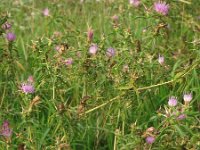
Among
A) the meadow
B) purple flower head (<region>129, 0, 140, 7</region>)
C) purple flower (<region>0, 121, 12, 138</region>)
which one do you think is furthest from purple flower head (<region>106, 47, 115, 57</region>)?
purple flower head (<region>129, 0, 140, 7</region>)

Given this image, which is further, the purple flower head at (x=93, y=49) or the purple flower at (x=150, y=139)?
the purple flower head at (x=93, y=49)

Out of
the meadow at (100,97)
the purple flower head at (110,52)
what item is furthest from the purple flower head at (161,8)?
the purple flower head at (110,52)

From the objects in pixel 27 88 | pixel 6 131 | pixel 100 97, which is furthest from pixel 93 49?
pixel 6 131

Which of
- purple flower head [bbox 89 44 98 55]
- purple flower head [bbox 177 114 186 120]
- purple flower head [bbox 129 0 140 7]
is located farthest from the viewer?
purple flower head [bbox 129 0 140 7]

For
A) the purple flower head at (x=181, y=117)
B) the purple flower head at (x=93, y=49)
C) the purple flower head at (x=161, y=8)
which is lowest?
the purple flower head at (x=181, y=117)

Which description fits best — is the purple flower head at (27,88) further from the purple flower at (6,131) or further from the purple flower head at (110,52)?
the purple flower head at (110,52)

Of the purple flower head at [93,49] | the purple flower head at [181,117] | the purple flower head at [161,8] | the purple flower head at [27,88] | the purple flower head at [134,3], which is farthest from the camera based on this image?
the purple flower head at [134,3]

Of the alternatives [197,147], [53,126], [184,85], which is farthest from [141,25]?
[197,147]

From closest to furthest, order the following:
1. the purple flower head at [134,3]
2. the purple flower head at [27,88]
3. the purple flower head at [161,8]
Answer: the purple flower head at [27,88] < the purple flower head at [161,8] < the purple flower head at [134,3]

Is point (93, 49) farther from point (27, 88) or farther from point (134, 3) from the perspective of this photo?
point (134, 3)

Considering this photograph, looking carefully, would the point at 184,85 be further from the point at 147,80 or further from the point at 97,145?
the point at 97,145

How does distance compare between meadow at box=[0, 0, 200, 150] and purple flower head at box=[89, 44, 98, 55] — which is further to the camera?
purple flower head at box=[89, 44, 98, 55]

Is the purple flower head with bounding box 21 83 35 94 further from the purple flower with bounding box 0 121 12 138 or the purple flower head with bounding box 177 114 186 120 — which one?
the purple flower head with bounding box 177 114 186 120

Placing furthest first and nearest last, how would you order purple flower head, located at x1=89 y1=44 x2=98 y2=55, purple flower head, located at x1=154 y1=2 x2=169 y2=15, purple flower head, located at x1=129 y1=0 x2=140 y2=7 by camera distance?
purple flower head, located at x1=129 y1=0 x2=140 y2=7
purple flower head, located at x1=154 y1=2 x2=169 y2=15
purple flower head, located at x1=89 y1=44 x2=98 y2=55
